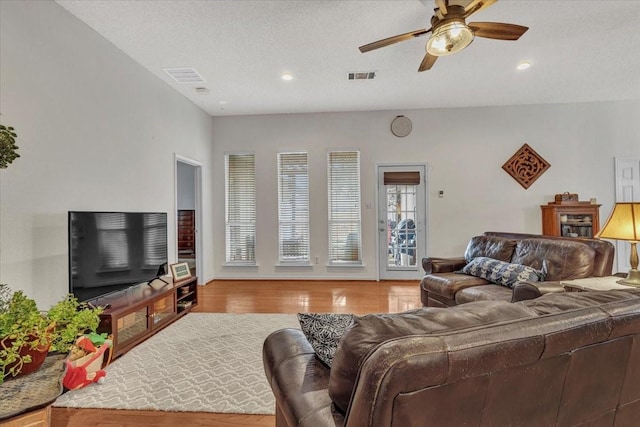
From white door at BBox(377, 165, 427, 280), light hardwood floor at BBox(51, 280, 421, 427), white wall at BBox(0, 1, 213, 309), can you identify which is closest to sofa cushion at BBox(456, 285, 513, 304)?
light hardwood floor at BBox(51, 280, 421, 427)

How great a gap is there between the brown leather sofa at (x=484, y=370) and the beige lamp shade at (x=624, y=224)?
53.9 inches

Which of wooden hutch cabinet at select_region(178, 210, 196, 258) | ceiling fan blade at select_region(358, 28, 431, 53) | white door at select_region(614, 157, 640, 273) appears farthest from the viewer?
wooden hutch cabinet at select_region(178, 210, 196, 258)

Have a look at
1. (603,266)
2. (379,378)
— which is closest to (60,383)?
(379,378)

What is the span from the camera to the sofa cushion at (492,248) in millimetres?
3268

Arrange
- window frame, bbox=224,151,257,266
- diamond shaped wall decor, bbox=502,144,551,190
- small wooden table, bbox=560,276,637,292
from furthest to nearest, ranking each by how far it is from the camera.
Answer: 1. window frame, bbox=224,151,257,266
2. diamond shaped wall decor, bbox=502,144,551,190
3. small wooden table, bbox=560,276,637,292

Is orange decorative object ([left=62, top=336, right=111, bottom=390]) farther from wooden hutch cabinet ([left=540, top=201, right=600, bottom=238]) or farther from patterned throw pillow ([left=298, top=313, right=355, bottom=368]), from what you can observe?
wooden hutch cabinet ([left=540, top=201, right=600, bottom=238])

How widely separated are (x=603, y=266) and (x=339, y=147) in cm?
377

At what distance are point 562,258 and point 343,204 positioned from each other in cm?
321

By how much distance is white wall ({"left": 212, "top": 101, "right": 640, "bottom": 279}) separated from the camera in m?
4.98

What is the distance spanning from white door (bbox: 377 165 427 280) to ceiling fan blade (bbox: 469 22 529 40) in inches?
117

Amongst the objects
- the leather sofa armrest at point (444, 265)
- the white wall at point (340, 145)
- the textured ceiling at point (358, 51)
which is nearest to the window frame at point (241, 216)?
the white wall at point (340, 145)

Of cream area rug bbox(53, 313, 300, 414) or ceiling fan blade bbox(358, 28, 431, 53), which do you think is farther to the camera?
ceiling fan blade bbox(358, 28, 431, 53)

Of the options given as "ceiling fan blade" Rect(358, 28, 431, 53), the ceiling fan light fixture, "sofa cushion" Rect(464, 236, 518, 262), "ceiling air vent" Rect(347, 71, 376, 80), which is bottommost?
"sofa cushion" Rect(464, 236, 518, 262)

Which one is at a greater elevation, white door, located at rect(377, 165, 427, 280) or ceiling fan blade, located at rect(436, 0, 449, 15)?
ceiling fan blade, located at rect(436, 0, 449, 15)
